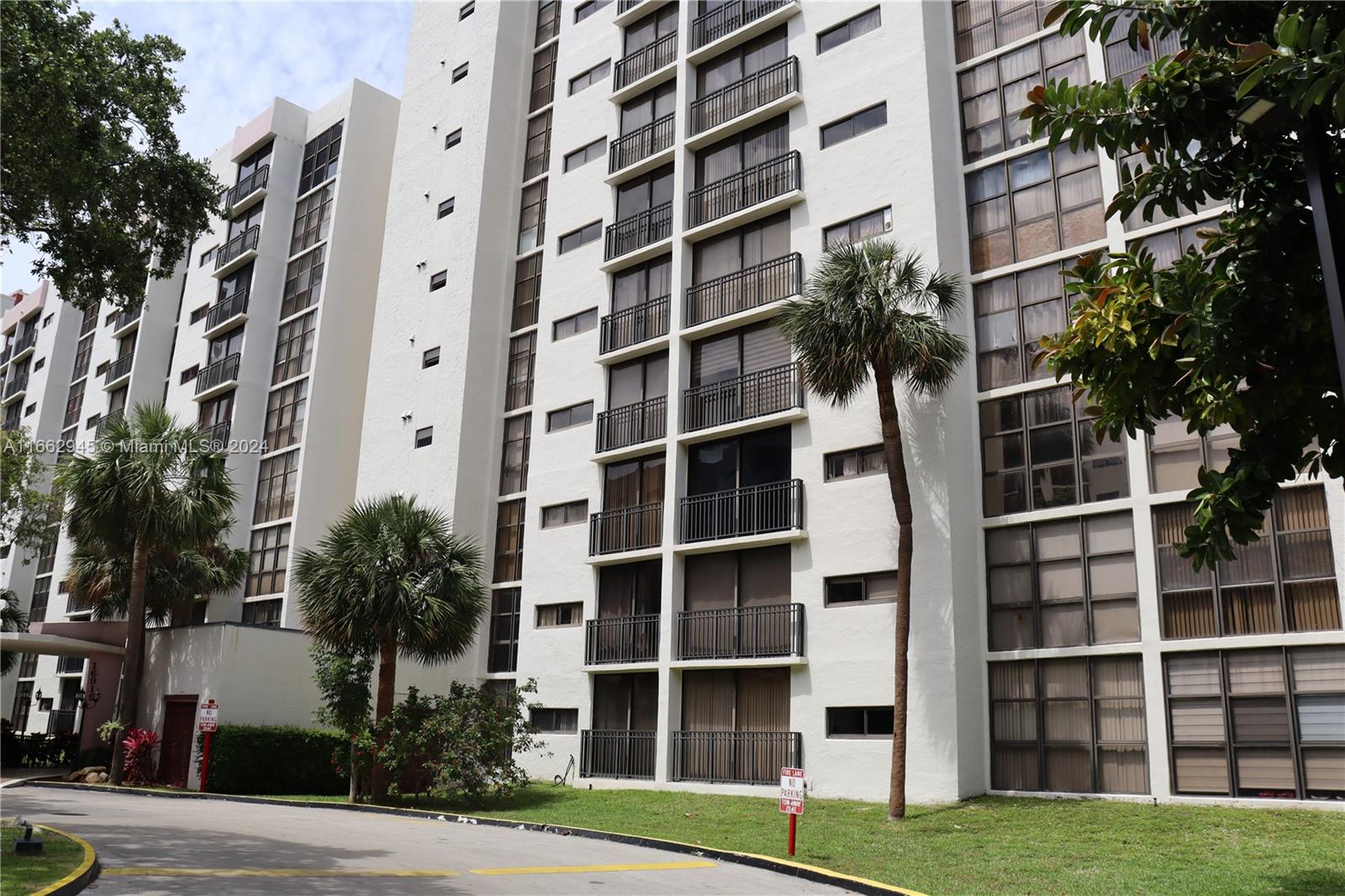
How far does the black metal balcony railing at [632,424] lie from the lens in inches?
1155

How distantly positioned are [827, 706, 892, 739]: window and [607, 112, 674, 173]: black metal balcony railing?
17612 millimetres

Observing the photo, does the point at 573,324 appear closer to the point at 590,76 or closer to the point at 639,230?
the point at 639,230

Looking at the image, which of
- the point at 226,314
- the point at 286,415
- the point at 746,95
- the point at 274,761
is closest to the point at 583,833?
the point at 274,761

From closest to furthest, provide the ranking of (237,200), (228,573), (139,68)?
(139,68) < (228,573) < (237,200)

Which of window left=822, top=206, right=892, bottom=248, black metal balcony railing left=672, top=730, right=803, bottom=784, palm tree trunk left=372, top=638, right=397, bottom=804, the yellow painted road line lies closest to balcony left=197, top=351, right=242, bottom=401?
palm tree trunk left=372, top=638, right=397, bottom=804

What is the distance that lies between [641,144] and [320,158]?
19.5m

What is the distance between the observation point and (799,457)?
84.3ft

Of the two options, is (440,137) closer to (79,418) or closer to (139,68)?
(139,68)

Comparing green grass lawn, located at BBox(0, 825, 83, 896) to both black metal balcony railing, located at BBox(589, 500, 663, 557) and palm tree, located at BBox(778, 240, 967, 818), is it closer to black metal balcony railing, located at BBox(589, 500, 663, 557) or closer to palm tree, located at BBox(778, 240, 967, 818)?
palm tree, located at BBox(778, 240, 967, 818)

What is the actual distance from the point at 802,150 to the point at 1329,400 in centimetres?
1954

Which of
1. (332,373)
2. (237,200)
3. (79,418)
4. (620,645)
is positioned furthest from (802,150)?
(79,418)

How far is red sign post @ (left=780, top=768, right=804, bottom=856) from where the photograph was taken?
1581 cm

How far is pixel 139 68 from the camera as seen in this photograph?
16578mm

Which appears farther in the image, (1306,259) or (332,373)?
(332,373)
